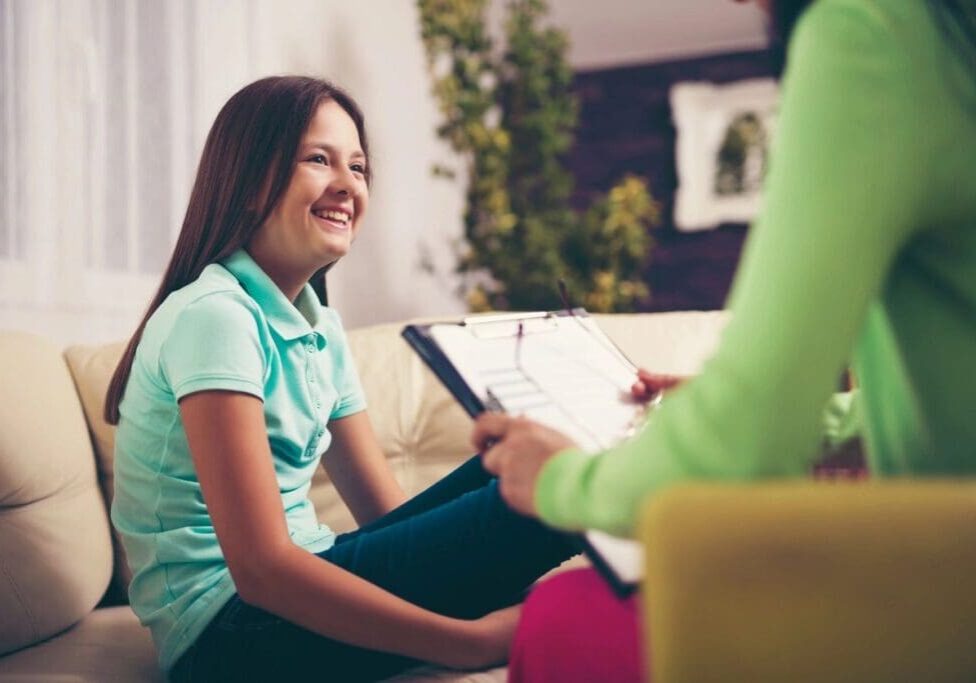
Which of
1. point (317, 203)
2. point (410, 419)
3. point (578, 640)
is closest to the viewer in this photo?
point (578, 640)

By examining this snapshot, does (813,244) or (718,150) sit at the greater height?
(813,244)

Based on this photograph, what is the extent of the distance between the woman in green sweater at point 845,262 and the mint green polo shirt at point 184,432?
1.89 ft

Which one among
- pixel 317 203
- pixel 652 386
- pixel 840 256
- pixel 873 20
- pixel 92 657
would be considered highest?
pixel 873 20

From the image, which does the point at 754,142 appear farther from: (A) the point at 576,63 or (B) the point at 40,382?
(B) the point at 40,382

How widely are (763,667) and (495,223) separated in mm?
2967

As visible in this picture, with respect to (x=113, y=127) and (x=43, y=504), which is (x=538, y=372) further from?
(x=113, y=127)

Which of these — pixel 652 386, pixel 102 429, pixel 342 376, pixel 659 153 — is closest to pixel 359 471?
pixel 342 376

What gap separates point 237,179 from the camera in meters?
1.22

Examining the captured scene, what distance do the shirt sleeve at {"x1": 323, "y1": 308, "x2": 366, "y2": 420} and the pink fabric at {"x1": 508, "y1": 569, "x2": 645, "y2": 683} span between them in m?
0.76

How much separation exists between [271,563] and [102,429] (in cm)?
73

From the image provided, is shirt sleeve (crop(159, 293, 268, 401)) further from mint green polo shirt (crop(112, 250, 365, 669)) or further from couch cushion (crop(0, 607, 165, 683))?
couch cushion (crop(0, 607, 165, 683))

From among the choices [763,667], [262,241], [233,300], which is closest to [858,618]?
[763,667]

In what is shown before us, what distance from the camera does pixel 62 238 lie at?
1778mm

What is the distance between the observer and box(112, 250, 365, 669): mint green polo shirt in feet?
3.37
